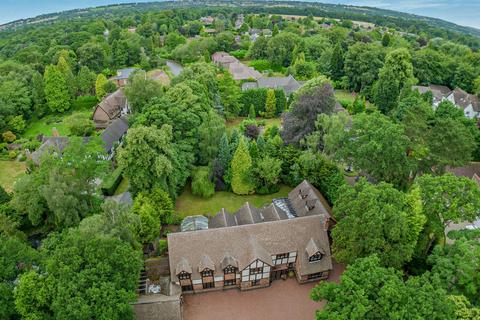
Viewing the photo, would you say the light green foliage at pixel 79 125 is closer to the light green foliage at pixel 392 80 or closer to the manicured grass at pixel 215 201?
the manicured grass at pixel 215 201

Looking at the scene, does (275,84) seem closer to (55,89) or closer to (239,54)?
(239,54)

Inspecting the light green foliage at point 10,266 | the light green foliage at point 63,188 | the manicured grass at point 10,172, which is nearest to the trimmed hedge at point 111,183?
the light green foliage at point 63,188

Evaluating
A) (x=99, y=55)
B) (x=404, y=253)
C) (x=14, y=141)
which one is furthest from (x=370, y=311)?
(x=99, y=55)

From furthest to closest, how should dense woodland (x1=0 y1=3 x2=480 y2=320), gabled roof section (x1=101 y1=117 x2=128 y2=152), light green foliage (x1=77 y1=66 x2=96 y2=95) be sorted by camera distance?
1. light green foliage (x1=77 y1=66 x2=96 y2=95)
2. gabled roof section (x1=101 y1=117 x2=128 y2=152)
3. dense woodland (x1=0 y1=3 x2=480 y2=320)

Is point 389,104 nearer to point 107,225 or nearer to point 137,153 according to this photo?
point 137,153

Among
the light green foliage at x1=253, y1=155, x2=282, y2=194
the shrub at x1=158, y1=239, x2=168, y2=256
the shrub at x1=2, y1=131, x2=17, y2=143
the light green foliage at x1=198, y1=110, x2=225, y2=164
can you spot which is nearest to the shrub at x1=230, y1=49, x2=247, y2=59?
the light green foliage at x1=198, y1=110, x2=225, y2=164

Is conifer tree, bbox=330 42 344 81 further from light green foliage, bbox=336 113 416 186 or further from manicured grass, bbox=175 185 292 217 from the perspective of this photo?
manicured grass, bbox=175 185 292 217
